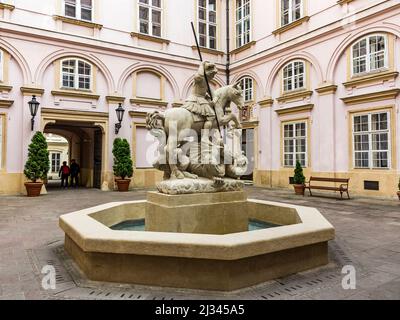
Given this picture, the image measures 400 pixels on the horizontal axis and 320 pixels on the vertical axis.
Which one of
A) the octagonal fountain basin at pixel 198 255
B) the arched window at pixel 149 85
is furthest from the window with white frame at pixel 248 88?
the octagonal fountain basin at pixel 198 255

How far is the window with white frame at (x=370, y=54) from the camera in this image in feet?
37.5

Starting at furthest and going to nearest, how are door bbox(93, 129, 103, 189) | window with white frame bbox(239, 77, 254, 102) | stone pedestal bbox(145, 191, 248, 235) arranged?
window with white frame bbox(239, 77, 254, 102)
door bbox(93, 129, 103, 189)
stone pedestal bbox(145, 191, 248, 235)

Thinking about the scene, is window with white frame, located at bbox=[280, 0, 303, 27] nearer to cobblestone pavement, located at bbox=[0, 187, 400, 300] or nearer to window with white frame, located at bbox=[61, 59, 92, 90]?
window with white frame, located at bbox=[61, 59, 92, 90]

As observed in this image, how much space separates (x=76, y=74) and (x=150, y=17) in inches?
206

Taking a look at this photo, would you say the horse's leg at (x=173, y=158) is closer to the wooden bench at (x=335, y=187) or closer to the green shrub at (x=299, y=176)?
the wooden bench at (x=335, y=187)

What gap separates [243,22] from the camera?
58.4 ft

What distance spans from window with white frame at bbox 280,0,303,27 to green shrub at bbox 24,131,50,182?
12786 millimetres

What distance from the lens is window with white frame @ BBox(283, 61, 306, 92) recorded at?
14328mm

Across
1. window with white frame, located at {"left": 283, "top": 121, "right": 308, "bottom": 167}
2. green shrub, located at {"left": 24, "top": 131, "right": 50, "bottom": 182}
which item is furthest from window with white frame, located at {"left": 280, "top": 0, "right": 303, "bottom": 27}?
green shrub, located at {"left": 24, "top": 131, "right": 50, "bottom": 182}

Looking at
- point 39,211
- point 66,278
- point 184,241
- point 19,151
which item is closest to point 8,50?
point 19,151

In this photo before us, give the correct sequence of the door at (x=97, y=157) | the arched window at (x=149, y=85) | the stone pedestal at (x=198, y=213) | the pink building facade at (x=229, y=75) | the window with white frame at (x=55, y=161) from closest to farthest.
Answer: the stone pedestal at (x=198, y=213) < the pink building facade at (x=229, y=75) < the door at (x=97, y=157) < the arched window at (x=149, y=85) < the window with white frame at (x=55, y=161)

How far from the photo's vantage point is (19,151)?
12641 mm

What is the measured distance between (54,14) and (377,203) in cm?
1525

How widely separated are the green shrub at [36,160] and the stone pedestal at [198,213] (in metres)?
9.43
